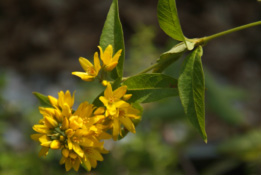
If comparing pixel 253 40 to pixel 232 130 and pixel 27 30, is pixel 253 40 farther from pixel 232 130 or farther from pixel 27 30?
pixel 27 30

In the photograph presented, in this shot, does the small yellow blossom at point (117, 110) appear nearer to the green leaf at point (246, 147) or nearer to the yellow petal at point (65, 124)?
the yellow petal at point (65, 124)

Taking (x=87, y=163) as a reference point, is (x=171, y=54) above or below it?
above

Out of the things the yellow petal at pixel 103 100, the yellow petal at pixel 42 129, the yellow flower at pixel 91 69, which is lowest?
the yellow petal at pixel 42 129

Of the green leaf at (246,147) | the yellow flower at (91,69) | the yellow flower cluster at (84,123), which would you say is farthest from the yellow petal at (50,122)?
the green leaf at (246,147)

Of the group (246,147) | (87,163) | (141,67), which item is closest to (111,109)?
(87,163)

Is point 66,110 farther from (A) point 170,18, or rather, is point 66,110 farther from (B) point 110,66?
(A) point 170,18

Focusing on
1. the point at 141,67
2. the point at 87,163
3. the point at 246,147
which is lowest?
the point at 246,147
